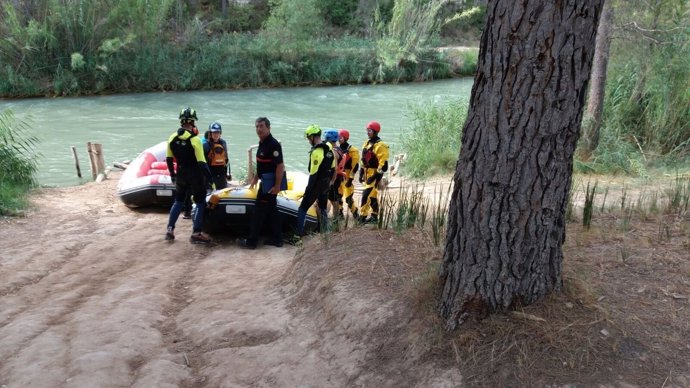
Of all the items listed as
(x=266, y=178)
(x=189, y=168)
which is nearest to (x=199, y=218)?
(x=189, y=168)

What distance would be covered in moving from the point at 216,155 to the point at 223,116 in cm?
1409

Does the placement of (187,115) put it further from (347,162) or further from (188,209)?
(188,209)

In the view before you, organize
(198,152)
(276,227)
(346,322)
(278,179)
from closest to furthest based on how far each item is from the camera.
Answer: (346,322) → (278,179) → (198,152) → (276,227)

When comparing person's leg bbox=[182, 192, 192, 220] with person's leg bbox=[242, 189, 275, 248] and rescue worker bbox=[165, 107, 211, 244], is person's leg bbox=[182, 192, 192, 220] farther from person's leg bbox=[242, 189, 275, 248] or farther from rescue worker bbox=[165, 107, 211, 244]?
person's leg bbox=[242, 189, 275, 248]

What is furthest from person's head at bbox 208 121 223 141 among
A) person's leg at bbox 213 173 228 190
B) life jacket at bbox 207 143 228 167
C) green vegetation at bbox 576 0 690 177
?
green vegetation at bbox 576 0 690 177

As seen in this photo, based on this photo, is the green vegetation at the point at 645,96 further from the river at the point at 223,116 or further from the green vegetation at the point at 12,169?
the green vegetation at the point at 12,169

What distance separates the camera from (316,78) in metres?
30.3

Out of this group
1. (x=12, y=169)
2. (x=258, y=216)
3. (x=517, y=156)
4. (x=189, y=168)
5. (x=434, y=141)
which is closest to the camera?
(x=517, y=156)

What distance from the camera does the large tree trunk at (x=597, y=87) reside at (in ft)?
34.3

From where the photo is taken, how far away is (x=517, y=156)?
10.4ft

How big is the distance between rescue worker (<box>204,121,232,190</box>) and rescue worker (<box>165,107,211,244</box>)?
129cm

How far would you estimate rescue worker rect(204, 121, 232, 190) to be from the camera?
28.7 feet

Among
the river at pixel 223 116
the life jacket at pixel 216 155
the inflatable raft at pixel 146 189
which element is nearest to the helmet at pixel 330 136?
the life jacket at pixel 216 155

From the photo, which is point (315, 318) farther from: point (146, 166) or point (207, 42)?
point (207, 42)
